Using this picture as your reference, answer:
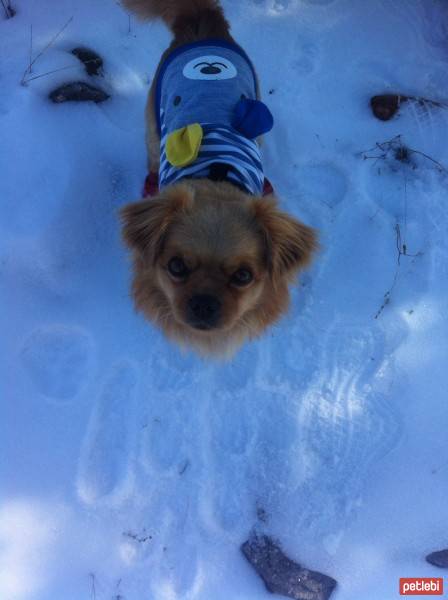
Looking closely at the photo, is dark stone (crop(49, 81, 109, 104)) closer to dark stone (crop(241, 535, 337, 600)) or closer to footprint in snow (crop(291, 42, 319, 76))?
footprint in snow (crop(291, 42, 319, 76))

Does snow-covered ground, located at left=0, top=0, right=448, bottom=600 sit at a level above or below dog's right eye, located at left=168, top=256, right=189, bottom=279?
below

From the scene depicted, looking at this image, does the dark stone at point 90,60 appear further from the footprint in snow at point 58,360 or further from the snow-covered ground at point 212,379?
the footprint in snow at point 58,360

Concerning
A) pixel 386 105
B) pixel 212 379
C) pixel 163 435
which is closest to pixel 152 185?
pixel 212 379

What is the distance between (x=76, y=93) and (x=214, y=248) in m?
1.96

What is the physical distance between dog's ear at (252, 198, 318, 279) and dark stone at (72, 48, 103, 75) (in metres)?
2.06

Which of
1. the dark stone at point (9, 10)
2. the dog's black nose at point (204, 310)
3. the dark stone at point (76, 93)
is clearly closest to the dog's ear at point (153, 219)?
the dog's black nose at point (204, 310)

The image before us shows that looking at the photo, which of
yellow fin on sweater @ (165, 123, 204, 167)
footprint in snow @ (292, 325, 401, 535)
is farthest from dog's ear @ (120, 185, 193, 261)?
footprint in snow @ (292, 325, 401, 535)

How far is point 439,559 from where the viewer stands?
242cm

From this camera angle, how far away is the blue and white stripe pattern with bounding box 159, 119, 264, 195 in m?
2.29

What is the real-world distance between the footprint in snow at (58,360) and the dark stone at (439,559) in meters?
2.15

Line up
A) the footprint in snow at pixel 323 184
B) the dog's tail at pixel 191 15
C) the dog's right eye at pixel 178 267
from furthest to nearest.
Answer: the footprint in snow at pixel 323 184, the dog's tail at pixel 191 15, the dog's right eye at pixel 178 267

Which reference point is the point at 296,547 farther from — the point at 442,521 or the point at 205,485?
the point at 442,521

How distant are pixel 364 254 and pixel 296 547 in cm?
183

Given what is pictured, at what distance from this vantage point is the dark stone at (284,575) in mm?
2334
